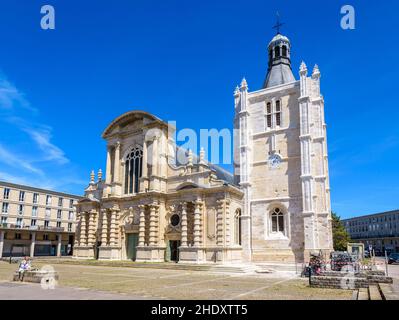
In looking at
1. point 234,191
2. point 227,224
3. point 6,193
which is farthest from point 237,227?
Answer: point 6,193

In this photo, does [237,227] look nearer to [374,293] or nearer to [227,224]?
[227,224]

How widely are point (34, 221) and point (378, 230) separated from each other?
8973 cm

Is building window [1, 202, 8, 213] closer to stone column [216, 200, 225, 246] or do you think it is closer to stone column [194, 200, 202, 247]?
stone column [194, 200, 202, 247]

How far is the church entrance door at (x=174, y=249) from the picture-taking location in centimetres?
3447

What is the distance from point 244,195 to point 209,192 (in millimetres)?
4424

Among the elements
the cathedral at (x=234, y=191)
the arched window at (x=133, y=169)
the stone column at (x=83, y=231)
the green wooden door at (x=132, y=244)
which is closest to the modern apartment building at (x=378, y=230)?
the cathedral at (x=234, y=191)

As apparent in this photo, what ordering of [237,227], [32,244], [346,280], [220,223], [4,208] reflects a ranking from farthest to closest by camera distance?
[32,244] < [4,208] < [237,227] < [220,223] < [346,280]

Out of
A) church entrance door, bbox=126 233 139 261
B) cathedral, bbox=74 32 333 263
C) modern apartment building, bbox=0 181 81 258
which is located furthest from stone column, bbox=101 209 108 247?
modern apartment building, bbox=0 181 81 258

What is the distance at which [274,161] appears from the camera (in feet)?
117

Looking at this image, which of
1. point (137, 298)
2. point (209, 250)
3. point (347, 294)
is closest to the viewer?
point (137, 298)

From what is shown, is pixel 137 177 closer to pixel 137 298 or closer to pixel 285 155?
pixel 285 155
